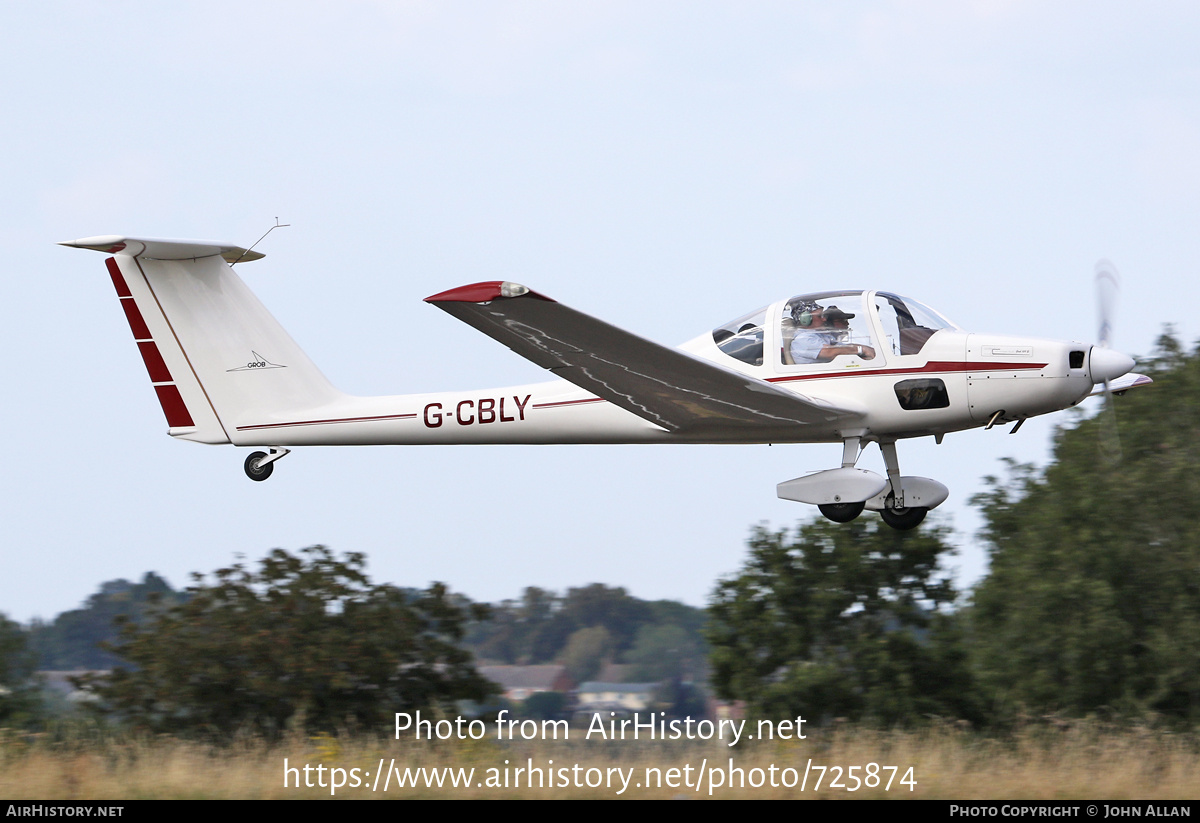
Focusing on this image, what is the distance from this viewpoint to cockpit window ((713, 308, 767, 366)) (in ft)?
32.9

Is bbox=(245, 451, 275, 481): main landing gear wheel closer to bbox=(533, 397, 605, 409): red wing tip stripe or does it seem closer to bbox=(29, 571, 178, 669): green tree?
bbox=(533, 397, 605, 409): red wing tip stripe

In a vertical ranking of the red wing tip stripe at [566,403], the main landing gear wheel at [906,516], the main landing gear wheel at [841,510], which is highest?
the red wing tip stripe at [566,403]

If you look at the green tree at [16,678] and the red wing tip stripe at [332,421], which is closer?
the red wing tip stripe at [332,421]

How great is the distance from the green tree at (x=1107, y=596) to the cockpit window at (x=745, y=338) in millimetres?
13470

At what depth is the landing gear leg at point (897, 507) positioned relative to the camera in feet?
35.4

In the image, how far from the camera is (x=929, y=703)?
83.6 feet

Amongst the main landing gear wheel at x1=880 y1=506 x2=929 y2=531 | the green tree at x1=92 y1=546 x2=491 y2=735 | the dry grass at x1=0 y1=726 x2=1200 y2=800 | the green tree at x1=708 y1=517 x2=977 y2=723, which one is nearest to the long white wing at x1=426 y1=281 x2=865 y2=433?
the main landing gear wheel at x1=880 y1=506 x2=929 y2=531

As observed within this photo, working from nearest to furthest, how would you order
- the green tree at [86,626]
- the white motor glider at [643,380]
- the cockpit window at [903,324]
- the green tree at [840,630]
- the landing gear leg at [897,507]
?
the white motor glider at [643,380]
the cockpit window at [903,324]
the landing gear leg at [897,507]
the green tree at [840,630]
the green tree at [86,626]

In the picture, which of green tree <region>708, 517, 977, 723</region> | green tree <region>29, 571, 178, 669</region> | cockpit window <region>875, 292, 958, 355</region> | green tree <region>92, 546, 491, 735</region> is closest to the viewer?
cockpit window <region>875, 292, 958, 355</region>

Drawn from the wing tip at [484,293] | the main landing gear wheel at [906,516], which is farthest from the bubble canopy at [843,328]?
the wing tip at [484,293]

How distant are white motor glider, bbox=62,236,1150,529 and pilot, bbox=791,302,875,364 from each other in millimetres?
12

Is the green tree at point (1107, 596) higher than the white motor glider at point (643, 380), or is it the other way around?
the white motor glider at point (643, 380)

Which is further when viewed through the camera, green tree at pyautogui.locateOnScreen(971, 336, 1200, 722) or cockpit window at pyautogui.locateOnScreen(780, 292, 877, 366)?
green tree at pyautogui.locateOnScreen(971, 336, 1200, 722)

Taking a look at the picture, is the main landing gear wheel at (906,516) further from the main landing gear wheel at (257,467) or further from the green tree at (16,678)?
the green tree at (16,678)
